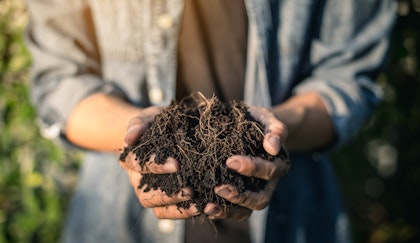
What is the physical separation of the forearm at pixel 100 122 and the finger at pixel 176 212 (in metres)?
0.28

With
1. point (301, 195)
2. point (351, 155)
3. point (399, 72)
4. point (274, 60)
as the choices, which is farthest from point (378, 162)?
point (274, 60)

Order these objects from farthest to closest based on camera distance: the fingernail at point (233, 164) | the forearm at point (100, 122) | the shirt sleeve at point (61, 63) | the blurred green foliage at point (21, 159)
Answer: the blurred green foliage at point (21, 159), the shirt sleeve at point (61, 63), the forearm at point (100, 122), the fingernail at point (233, 164)

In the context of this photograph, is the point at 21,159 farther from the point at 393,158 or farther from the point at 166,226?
the point at 393,158

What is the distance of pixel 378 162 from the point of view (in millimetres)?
2902

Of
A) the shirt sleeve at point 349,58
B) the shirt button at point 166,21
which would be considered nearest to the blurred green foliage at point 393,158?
the shirt sleeve at point 349,58

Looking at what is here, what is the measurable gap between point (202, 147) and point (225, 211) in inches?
5.9

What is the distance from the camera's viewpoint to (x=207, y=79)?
4.60ft

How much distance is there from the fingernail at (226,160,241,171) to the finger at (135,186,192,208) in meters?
0.10

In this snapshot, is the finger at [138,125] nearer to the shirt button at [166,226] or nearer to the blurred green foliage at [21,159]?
the shirt button at [166,226]

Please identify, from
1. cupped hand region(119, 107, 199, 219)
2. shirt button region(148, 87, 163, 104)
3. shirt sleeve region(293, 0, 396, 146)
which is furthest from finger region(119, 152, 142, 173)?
shirt sleeve region(293, 0, 396, 146)

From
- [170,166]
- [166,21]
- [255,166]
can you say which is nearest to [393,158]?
[166,21]

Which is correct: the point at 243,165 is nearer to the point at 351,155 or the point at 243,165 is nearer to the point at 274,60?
the point at 274,60

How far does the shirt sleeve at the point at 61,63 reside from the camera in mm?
1431

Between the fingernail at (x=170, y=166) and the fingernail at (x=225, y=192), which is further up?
the fingernail at (x=170, y=166)
